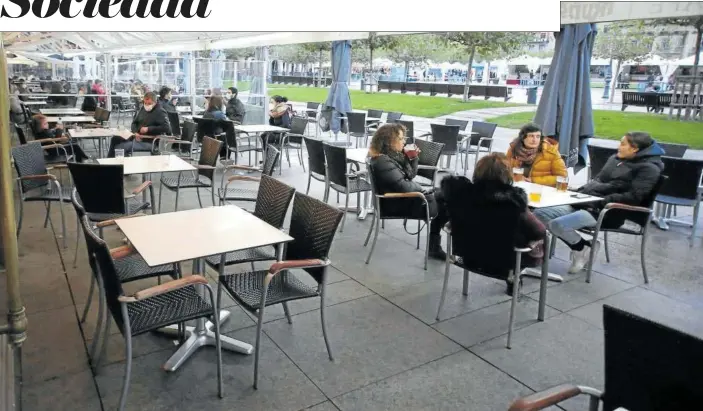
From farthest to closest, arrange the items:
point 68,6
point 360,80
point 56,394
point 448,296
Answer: point 360,80
point 448,296
point 56,394
point 68,6

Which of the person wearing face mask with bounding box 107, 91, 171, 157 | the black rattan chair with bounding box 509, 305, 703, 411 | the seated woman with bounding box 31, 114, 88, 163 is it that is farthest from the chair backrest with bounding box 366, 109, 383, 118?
the black rattan chair with bounding box 509, 305, 703, 411

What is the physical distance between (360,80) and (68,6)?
31552 millimetres

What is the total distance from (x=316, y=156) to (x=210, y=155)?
44.3 inches

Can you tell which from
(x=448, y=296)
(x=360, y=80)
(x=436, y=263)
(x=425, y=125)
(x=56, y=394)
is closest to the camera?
(x=56, y=394)

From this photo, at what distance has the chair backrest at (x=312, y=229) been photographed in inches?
114

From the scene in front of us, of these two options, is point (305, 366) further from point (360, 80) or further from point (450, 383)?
point (360, 80)

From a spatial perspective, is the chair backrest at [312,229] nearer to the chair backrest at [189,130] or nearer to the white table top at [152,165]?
the white table top at [152,165]

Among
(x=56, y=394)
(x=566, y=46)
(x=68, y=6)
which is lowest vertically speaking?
(x=56, y=394)

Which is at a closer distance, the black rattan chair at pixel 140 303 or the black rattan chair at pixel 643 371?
the black rattan chair at pixel 643 371

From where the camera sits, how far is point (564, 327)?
351 centimetres

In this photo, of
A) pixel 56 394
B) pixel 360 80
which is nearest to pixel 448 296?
pixel 56 394

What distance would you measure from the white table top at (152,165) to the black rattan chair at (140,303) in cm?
192

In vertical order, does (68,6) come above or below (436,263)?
above

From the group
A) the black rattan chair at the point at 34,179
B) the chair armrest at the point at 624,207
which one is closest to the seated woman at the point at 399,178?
the chair armrest at the point at 624,207
